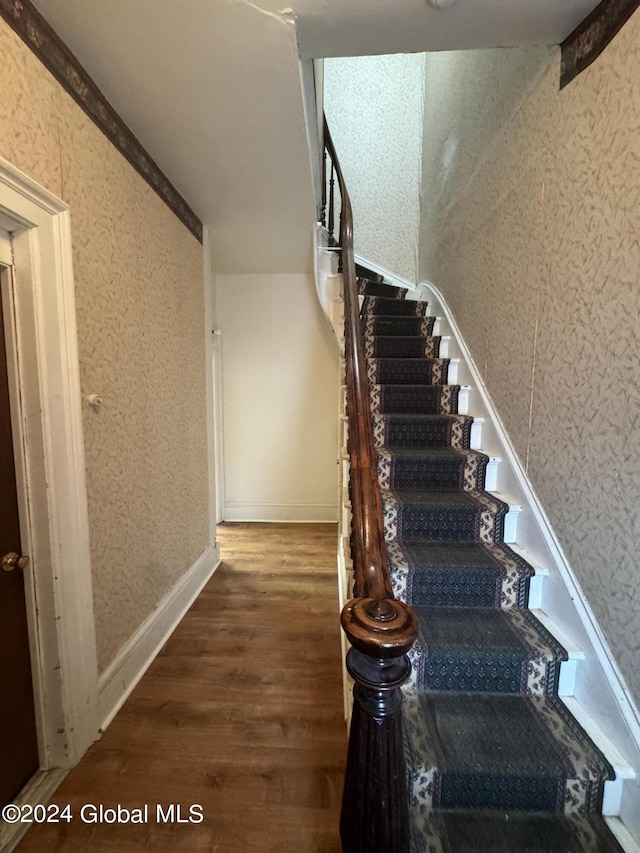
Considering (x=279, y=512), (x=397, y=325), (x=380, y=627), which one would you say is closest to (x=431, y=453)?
(x=397, y=325)

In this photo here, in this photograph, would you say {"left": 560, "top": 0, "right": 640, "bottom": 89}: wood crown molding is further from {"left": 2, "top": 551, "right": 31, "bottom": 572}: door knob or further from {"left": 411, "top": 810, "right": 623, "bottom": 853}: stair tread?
{"left": 2, "top": 551, "right": 31, "bottom": 572}: door knob

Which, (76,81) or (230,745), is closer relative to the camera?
(76,81)

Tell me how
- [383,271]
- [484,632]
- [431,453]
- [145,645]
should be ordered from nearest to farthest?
1. [484,632]
2. [145,645]
3. [431,453]
4. [383,271]

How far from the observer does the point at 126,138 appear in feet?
4.92

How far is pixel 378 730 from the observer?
59 cm

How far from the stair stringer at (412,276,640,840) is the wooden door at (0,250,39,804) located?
184 centimetres

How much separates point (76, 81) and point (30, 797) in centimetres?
243

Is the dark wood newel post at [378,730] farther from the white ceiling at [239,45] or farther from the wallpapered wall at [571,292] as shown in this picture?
the white ceiling at [239,45]

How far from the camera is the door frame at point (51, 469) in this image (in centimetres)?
112

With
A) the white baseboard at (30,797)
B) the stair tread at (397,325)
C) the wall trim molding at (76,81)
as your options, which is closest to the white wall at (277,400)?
the stair tread at (397,325)

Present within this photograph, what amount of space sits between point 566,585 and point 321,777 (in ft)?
3.70

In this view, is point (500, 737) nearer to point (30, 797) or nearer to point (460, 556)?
point (460, 556)

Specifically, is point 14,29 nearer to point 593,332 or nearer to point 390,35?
point 390,35

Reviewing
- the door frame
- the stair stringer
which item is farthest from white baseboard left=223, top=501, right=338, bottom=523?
the door frame
